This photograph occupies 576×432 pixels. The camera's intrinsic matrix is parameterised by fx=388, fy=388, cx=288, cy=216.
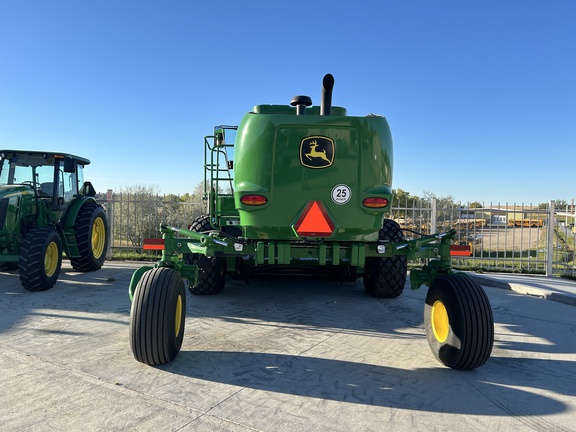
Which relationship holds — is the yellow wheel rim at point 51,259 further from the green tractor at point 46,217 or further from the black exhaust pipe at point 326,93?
the black exhaust pipe at point 326,93

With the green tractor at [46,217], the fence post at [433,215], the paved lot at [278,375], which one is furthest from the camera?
the fence post at [433,215]

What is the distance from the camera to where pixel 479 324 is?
3354mm

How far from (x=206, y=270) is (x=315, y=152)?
289 cm

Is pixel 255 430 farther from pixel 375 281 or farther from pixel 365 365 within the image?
pixel 375 281

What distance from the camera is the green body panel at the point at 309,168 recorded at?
3902 mm

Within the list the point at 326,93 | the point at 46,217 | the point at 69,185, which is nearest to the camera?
the point at 326,93

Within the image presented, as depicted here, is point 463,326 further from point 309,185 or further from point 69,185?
point 69,185

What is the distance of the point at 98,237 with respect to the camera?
9.20m

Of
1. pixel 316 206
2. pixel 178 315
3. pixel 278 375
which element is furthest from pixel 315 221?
pixel 178 315

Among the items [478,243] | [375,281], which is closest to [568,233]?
[478,243]

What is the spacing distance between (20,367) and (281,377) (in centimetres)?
226

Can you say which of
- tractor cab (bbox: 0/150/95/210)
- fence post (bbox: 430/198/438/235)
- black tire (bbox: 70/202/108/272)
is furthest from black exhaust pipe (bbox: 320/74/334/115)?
fence post (bbox: 430/198/438/235)

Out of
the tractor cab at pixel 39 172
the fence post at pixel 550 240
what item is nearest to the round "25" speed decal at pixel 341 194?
the tractor cab at pixel 39 172

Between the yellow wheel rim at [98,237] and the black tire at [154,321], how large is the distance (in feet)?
21.0
